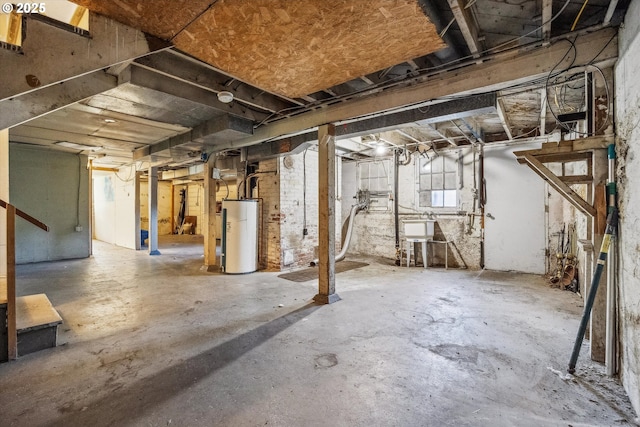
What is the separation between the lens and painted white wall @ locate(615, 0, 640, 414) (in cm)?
176

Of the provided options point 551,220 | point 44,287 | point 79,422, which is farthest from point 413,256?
point 44,287

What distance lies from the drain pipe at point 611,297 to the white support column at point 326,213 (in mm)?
2574

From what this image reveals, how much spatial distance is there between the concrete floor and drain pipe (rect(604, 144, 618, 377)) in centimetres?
13

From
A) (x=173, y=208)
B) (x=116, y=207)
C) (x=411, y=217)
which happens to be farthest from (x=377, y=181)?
(x=173, y=208)

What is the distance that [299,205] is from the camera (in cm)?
615

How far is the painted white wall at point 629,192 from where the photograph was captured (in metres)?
1.76

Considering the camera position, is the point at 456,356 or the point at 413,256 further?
A: the point at 413,256

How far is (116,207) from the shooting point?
9.42 meters

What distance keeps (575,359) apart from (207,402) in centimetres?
264

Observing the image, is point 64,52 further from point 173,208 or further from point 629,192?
point 173,208

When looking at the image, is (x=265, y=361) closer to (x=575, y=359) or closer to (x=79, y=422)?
(x=79, y=422)

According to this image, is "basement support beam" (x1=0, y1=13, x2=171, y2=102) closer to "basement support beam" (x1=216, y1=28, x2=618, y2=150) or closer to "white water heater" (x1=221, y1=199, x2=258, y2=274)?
"basement support beam" (x1=216, y1=28, x2=618, y2=150)

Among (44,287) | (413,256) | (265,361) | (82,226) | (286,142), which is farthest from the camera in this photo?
(82,226)

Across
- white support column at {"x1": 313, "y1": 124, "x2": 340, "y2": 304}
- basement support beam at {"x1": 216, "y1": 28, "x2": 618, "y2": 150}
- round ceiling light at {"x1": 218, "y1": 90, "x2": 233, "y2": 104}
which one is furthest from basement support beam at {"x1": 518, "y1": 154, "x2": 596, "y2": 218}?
round ceiling light at {"x1": 218, "y1": 90, "x2": 233, "y2": 104}
